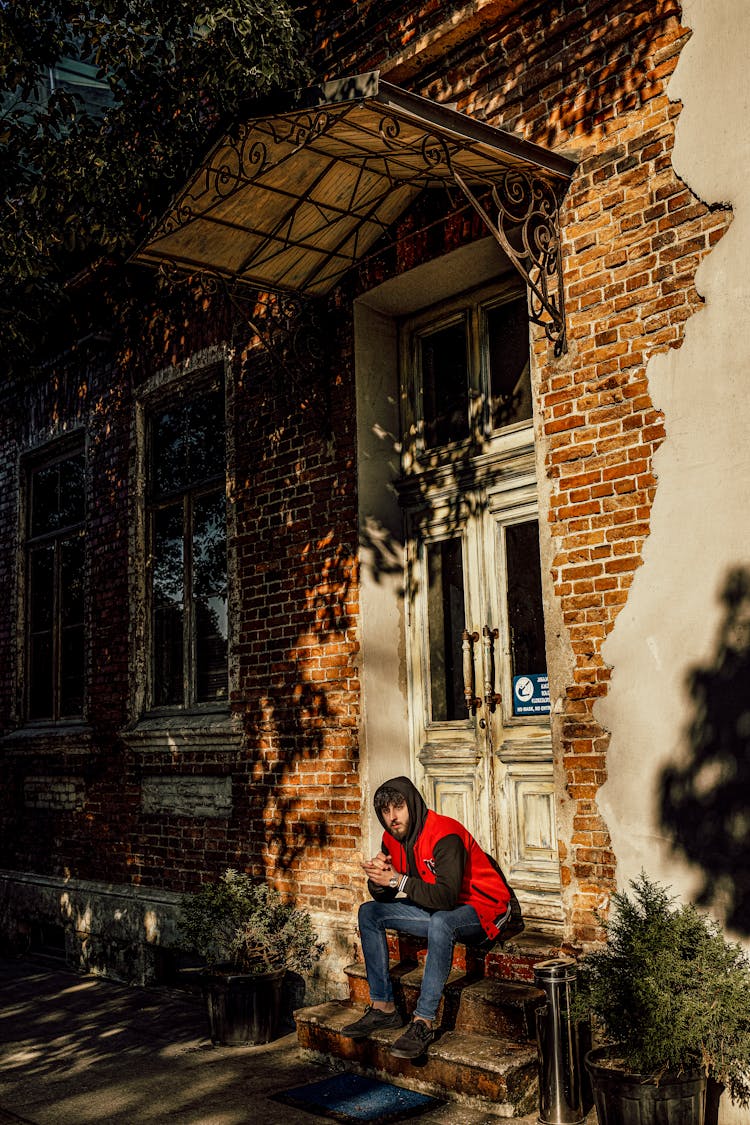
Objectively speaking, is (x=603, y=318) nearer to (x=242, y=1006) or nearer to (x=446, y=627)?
(x=446, y=627)

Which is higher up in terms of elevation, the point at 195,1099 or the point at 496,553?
the point at 496,553

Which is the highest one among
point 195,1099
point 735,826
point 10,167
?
point 10,167

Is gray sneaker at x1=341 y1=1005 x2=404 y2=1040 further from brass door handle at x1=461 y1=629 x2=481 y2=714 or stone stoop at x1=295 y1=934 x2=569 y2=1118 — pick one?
brass door handle at x1=461 y1=629 x2=481 y2=714

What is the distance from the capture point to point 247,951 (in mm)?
6242

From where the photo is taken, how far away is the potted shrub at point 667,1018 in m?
3.94

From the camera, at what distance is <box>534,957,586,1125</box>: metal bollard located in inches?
177

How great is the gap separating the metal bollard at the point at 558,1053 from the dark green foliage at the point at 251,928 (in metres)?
2.04

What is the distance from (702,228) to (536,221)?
43.7 inches

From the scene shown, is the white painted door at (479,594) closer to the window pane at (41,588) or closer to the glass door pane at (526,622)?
the glass door pane at (526,622)

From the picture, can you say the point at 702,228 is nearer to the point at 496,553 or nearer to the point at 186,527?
the point at 496,553

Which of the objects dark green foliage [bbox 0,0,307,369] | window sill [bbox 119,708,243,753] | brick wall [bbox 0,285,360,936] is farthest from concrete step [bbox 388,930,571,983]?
dark green foliage [bbox 0,0,307,369]

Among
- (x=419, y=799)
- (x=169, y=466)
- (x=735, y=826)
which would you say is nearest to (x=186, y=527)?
(x=169, y=466)

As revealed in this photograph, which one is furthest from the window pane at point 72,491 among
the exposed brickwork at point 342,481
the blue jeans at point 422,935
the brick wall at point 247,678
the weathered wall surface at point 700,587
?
the weathered wall surface at point 700,587

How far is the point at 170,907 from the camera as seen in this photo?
768 cm
